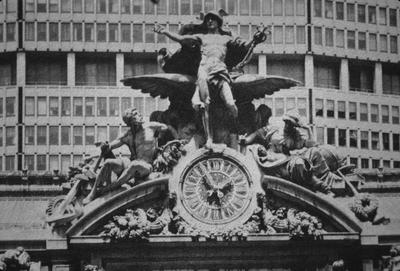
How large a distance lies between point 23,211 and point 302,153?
836 centimetres

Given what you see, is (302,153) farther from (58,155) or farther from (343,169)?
(58,155)

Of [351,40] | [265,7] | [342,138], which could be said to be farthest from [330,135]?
[265,7]

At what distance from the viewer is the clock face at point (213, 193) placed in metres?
41.0

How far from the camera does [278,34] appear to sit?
96250mm

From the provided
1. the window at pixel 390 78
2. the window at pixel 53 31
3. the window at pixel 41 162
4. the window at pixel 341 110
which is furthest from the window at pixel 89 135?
the window at pixel 390 78

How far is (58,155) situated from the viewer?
9431 cm

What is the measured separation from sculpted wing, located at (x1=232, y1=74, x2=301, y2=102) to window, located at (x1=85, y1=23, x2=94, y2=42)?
52834 millimetres

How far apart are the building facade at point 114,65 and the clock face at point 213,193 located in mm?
50509

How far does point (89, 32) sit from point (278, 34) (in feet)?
41.7

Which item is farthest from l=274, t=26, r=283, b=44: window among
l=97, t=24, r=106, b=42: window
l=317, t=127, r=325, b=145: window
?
l=97, t=24, r=106, b=42: window

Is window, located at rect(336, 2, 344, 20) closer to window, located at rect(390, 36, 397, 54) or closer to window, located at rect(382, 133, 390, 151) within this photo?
window, located at rect(390, 36, 397, 54)

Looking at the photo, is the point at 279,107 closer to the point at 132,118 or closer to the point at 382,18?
the point at 382,18

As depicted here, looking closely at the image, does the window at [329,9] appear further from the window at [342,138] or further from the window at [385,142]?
the window at [385,142]

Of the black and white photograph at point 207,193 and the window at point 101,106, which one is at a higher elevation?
the window at point 101,106
